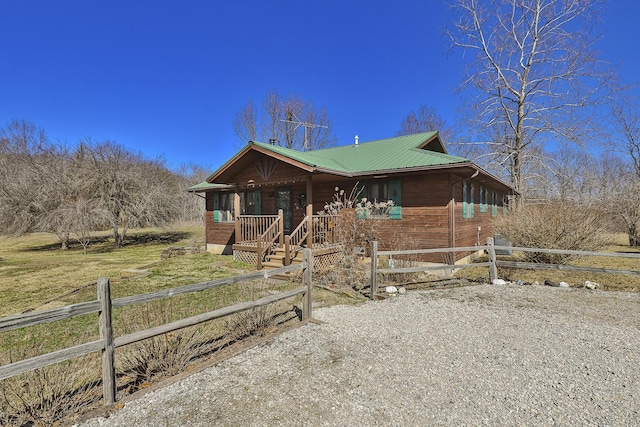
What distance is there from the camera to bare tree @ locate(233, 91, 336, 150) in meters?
28.6

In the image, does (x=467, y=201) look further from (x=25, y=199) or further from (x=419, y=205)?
(x=25, y=199)

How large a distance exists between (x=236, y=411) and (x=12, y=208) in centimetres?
1947

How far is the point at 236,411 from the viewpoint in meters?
2.73

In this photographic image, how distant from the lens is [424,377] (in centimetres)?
329

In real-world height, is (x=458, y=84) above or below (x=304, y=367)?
above

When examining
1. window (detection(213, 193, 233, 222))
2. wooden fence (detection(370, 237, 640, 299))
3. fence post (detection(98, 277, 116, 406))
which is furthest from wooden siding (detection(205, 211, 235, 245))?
fence post (detection(98, 277, 116, 406))

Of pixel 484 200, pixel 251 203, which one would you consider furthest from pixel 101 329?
pixel 484 200

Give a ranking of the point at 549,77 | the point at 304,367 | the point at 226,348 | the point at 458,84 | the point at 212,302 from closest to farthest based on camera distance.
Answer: the point at 304,367, the point at 226,348, the point at 212,302, the point at 549,77, the point at 458,84

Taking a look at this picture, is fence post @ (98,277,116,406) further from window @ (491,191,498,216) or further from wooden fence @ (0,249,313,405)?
window @ (491,191,498,216)

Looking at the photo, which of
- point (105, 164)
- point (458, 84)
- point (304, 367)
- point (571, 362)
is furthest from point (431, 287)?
point (105, 164)

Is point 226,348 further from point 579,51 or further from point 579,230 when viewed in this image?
point 579,51

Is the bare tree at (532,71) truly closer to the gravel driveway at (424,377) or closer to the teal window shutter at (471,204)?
the teal window shutter at (471,204)

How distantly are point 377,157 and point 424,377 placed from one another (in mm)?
9709

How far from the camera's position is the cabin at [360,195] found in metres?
9.79
